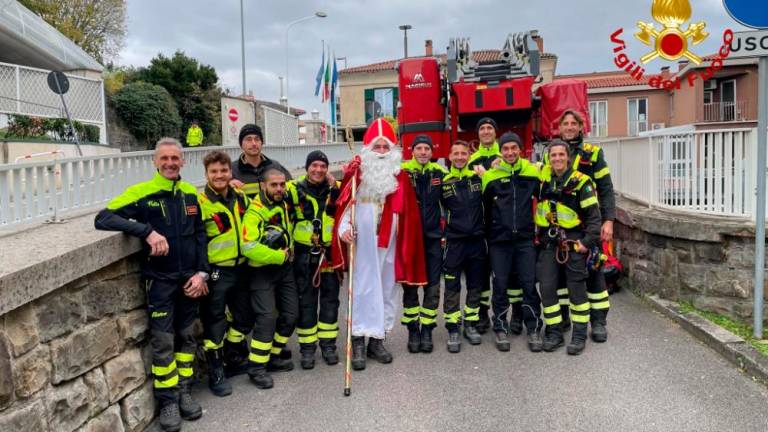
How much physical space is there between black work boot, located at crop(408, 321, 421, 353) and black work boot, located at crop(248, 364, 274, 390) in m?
1.35

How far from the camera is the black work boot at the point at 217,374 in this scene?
4766 mm

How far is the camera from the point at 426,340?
5.64 metres

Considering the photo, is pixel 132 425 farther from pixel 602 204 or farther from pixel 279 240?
pixel 602 204

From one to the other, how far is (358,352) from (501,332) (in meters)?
1.35

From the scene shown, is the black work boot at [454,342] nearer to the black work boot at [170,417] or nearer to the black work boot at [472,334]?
the black work boot at [472,334]

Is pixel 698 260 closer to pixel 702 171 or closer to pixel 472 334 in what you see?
pixel 702 171

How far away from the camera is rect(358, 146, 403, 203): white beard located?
17.7ft

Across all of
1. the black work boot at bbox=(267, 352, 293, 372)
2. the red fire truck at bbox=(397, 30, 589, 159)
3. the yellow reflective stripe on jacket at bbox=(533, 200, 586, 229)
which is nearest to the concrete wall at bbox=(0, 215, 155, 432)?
the black work boot at bbox=(267, 352, 293, 372)

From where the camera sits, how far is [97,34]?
33.4 m

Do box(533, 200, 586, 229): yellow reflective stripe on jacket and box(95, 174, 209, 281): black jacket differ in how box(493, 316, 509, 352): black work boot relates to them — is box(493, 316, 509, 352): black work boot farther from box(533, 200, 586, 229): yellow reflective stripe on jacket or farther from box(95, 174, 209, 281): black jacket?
box(95, 174, 209, 281): black jacket

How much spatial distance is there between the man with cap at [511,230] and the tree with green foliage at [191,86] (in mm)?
A: 25213

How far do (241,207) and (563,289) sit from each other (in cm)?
325

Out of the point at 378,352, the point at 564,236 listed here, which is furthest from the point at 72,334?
the point at 564,236

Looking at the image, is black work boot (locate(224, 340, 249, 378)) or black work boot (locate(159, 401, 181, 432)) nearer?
black work boot (locate(159, 401, 181, 432))
